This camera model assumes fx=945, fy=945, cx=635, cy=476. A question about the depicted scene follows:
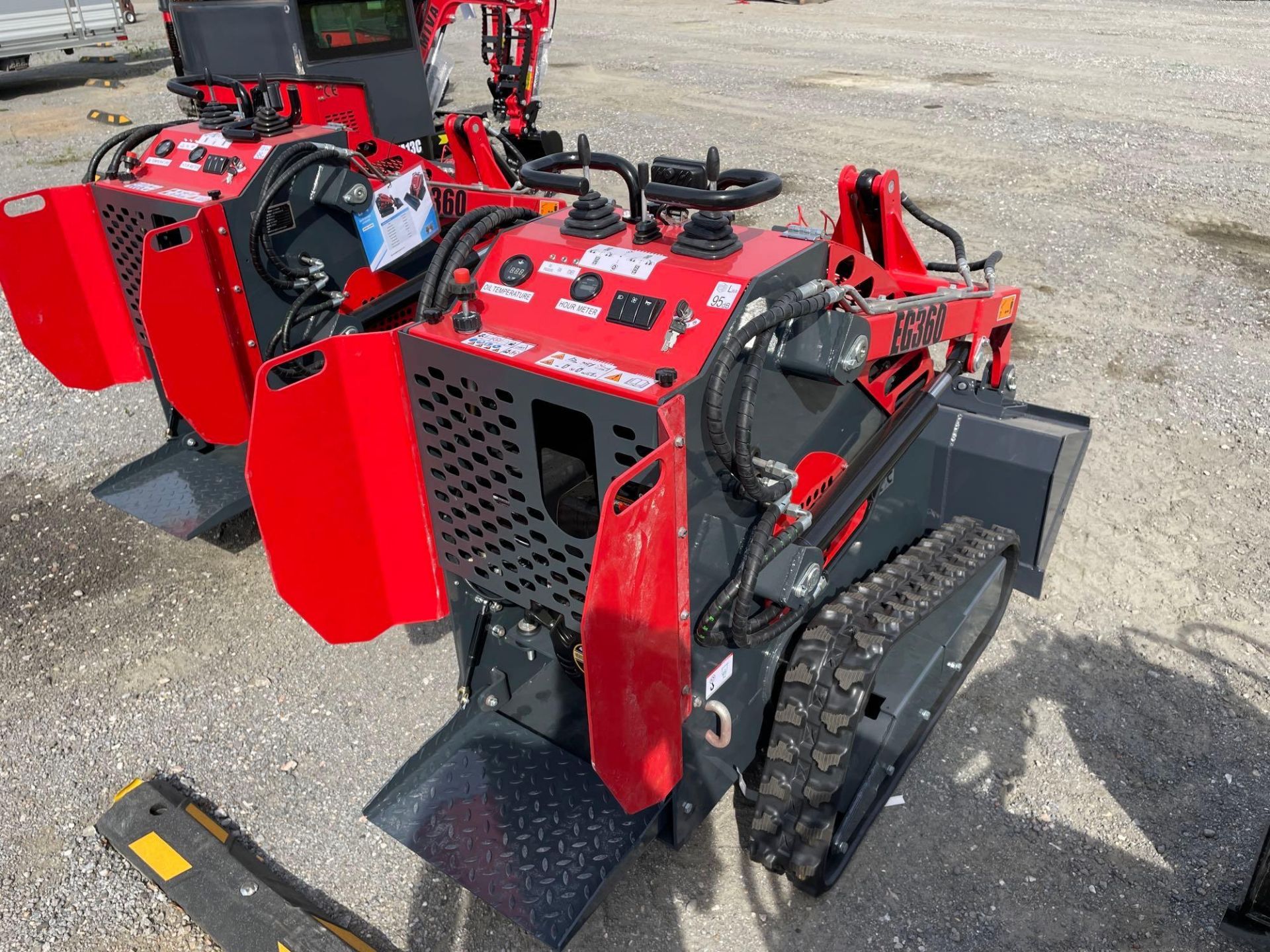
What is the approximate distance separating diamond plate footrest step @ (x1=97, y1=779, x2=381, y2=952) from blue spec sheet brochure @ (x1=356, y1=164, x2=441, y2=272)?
94.1 inches

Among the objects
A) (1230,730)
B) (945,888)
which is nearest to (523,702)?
(945,888)

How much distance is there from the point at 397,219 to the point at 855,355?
105 inches

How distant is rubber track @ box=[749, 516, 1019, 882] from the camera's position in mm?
2607

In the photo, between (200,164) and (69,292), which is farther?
(69,292)

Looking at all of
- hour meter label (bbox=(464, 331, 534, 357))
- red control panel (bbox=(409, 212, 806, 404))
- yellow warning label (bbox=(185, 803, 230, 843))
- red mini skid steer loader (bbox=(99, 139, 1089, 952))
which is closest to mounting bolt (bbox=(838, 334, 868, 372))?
red mini skid steer loader (bbox=(99, 139, 1089, 952))

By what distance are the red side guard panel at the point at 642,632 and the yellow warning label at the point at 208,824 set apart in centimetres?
159

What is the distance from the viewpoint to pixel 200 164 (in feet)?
13.9

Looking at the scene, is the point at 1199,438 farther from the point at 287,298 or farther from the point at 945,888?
the point at 287,298

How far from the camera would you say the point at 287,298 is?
4305mm

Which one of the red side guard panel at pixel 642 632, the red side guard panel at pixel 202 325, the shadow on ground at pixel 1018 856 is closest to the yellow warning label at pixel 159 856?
the shadow on ground at pixel 1018 856

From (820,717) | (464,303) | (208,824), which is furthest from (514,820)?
(464,303)

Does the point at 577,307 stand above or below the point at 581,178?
below

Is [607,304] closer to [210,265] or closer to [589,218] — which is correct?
[589,218]

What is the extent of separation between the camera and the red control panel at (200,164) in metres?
4.07
